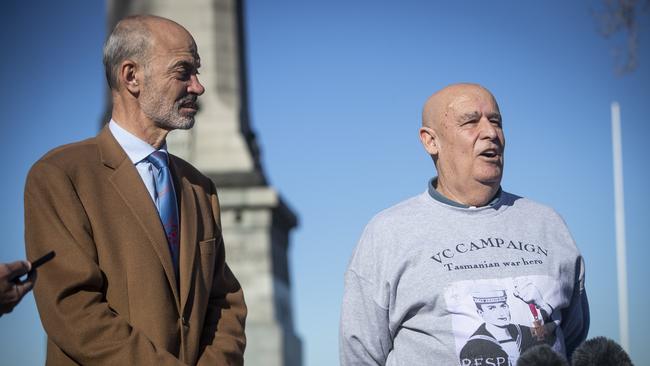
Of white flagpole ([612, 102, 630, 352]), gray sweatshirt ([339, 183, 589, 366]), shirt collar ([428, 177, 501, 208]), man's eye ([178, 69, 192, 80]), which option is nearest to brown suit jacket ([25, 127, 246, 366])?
man's eye ([178, 69, 192, 80])

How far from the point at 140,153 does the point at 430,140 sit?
52.8 inches

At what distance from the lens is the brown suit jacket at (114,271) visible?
400 cm

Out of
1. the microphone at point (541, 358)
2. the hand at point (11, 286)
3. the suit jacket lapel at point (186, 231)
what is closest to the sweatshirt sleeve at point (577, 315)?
the microphone at point (541, 358)

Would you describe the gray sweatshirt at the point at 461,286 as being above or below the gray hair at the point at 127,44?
below

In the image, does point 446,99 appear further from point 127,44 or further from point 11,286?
point 11,286

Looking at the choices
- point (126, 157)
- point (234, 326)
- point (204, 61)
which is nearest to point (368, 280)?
point (234, 326)

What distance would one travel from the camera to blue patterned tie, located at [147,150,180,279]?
4.37 meters

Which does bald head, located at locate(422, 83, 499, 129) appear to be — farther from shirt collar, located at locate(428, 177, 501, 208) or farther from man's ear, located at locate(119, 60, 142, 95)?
man's ear, located at locate(119, 60, 142, 95)

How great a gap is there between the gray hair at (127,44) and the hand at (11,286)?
106 centimetres

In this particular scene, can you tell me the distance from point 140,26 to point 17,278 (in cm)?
126

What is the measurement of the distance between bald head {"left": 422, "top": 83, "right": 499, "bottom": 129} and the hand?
78.2 inches

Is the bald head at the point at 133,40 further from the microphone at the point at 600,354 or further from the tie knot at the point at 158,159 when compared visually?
the microphone at the point at 600,354

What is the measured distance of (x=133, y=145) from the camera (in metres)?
4.47

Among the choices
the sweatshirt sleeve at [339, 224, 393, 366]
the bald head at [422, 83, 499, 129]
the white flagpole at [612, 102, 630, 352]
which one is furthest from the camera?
the white flagpole at [612, 102, 630, 352]
